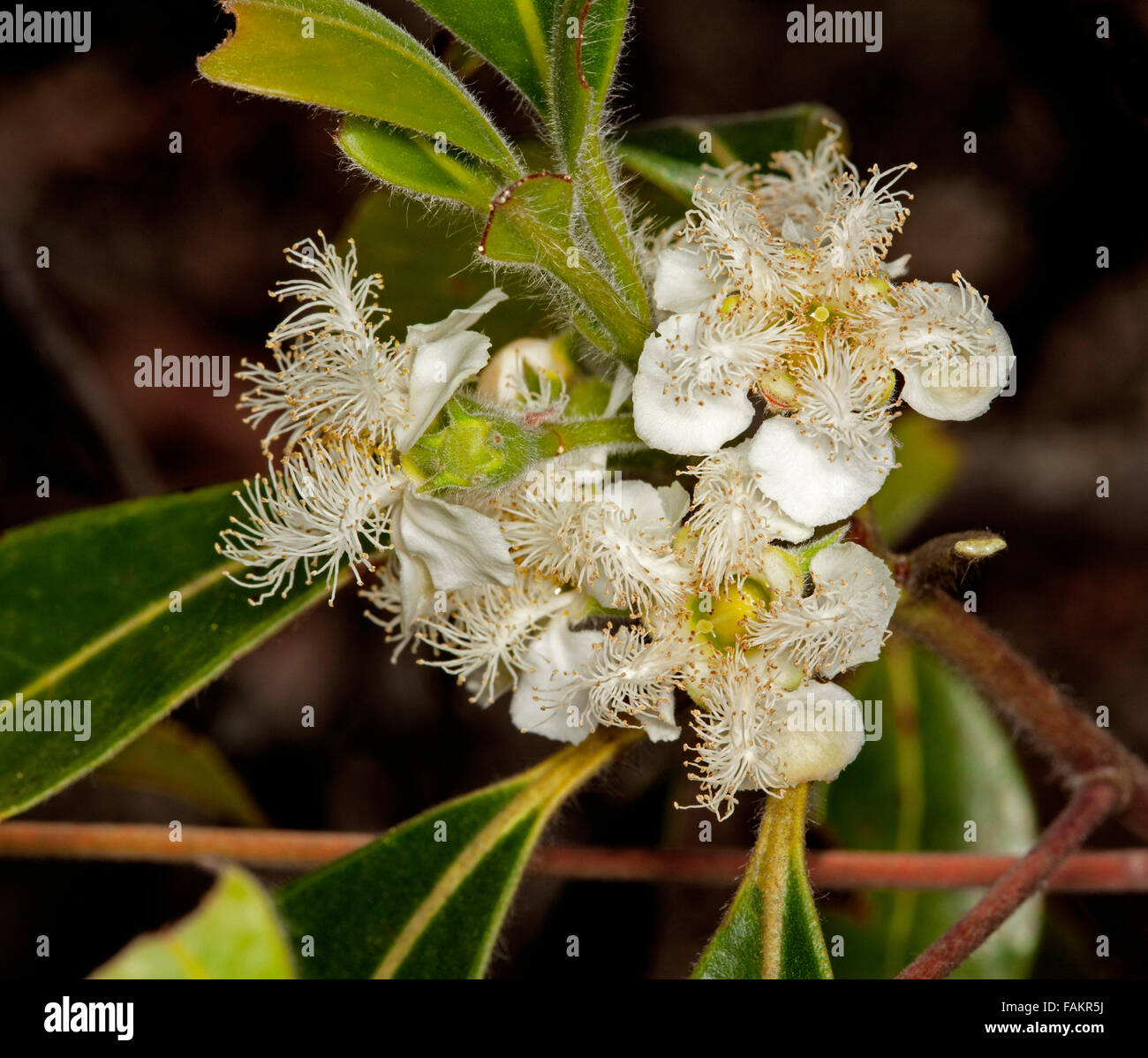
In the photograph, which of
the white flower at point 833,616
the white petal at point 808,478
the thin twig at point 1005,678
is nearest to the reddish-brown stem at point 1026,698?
the thin twig at point 1005,678

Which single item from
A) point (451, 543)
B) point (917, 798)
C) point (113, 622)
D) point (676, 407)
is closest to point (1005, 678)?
point (676, 407)

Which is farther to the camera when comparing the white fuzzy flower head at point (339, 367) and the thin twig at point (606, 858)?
the thin twig at point (606, 858)

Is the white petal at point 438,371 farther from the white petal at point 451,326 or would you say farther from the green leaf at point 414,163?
the green leaf at point 414,163

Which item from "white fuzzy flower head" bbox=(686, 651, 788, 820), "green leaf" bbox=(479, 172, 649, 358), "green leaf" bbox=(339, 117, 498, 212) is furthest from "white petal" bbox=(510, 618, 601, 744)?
"green leaf" bbox=(339, 117, 498, 212)

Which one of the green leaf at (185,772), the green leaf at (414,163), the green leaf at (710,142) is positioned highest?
the green leaf at (710,142)

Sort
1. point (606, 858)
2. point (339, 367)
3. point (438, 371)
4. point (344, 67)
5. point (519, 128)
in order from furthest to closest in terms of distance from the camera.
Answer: point (519, 128)
point (606, 858)
point (339, 367)
point (438, 371)
point (344, 67)

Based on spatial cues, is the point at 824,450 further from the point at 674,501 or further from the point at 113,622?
the point at 113,622
